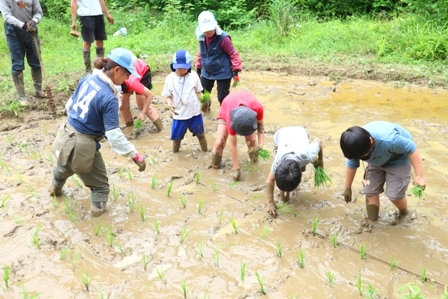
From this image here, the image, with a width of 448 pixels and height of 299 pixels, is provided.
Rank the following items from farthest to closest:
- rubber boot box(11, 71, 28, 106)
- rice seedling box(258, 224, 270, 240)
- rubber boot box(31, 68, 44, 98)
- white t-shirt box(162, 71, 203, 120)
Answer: rubber boot box(31, 68, 44, 98)
rubber boot box(11, 71, 28, 106)
white t-shirt box(162, 71, 203, 120)
rice seedling box(258, 224, 270, 240)

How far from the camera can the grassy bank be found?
7707 mm

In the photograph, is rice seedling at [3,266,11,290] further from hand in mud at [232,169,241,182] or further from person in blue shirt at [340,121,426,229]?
person in blue shirt at [340,121,426,229]

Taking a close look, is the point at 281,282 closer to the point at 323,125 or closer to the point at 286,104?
the point at 323,125

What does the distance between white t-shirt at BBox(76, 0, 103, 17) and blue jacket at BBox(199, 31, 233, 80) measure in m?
2.37

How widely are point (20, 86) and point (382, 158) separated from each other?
17.6 feet

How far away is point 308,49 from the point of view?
9.27 m

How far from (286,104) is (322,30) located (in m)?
4.00

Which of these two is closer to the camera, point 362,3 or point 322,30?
point 322,30

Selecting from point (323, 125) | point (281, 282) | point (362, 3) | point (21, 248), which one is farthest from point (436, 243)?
point (362, 3)

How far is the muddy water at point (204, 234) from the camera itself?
3.27m

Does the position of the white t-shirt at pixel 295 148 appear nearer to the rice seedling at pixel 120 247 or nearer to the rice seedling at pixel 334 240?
the rice seedling at pixel 334 240

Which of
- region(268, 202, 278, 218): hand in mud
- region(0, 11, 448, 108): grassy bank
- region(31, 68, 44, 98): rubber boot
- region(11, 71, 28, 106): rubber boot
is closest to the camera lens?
region(268, 202, 278, 218): hand in mud

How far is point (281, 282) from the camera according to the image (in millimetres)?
3268

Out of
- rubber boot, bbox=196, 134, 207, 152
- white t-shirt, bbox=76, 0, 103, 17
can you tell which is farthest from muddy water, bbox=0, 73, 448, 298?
white t-shirt, bbox=76, 0, 103, 17
